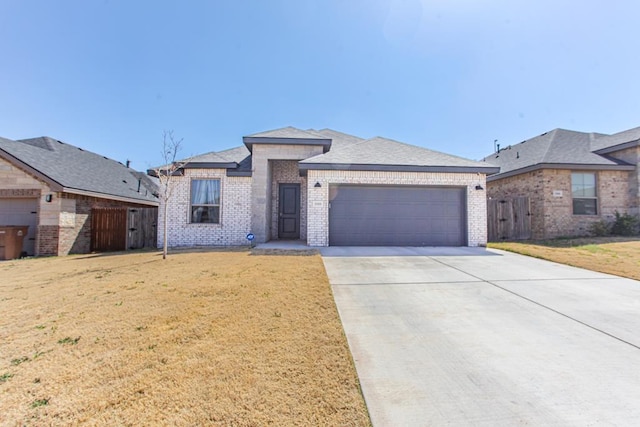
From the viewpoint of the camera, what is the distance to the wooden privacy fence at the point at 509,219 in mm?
12344

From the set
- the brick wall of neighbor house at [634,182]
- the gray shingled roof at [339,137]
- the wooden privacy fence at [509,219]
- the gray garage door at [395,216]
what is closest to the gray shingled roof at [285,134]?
the gray garage door at [395,216]

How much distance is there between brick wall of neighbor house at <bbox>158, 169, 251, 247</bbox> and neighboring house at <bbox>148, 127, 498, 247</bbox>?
0.13 ft

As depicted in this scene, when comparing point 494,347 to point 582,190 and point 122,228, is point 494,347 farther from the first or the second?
point 582,190

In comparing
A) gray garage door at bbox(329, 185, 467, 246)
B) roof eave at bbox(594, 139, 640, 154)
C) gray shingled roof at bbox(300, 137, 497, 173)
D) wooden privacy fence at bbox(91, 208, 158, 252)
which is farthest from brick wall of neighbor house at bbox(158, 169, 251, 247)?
roof eave at bbox(594, 139, 640, 154)

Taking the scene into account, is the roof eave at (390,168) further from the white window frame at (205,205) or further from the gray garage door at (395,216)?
the white window frame at (205,205)

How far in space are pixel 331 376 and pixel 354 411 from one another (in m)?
0.41

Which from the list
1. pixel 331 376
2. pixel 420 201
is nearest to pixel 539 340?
pixel 331 376

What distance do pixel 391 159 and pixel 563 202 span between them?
8.70 meters

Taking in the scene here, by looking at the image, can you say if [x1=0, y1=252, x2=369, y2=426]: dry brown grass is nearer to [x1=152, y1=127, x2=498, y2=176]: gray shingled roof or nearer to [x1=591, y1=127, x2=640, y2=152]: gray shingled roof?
[x1=152, y1=127, x2=498, y2=176]: gray shingled roof

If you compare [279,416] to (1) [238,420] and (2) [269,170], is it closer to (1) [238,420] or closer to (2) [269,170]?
(1) [238,420]

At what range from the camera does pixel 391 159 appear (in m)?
9.95

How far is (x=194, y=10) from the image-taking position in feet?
31.8

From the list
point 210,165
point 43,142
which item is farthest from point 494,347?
point 43,142

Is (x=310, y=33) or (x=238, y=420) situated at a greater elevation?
(x=310, y=33)
